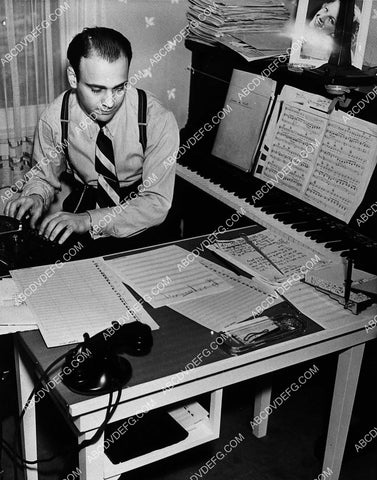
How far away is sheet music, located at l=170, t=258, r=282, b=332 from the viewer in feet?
5.87

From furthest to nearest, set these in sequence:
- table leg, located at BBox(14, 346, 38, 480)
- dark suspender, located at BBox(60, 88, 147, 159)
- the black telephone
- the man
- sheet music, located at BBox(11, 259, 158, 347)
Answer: dark suspender, located at BBox(60, 88, 147, 159)
the man
table leg, located at BBox(14, 346, 38, 480)
sheet music, located at BBox(11, 259, 158, 347)
the black telephone

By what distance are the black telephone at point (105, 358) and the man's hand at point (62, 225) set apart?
0.58m

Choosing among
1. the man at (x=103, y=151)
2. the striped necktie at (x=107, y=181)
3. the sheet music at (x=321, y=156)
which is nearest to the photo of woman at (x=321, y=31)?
the sheet music at (x=321, y=156)

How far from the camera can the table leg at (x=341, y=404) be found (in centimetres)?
200

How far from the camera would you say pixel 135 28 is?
3117 millimetres

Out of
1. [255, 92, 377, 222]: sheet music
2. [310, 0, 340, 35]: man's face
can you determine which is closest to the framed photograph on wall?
[310, 0, 340, 35]: man's face

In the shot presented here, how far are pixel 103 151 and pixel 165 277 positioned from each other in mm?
769

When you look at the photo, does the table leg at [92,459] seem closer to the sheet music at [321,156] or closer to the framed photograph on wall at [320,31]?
the sheet music at [321,156]

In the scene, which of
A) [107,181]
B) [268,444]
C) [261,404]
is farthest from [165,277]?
[268,444]

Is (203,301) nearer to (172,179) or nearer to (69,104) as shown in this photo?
(172,179)

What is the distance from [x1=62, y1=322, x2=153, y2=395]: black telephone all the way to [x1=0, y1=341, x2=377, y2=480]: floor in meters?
0.87

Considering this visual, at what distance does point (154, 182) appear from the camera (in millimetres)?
2482

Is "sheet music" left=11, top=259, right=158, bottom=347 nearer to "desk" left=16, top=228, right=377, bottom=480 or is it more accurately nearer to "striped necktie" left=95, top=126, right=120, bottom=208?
"desk" left=16, top=228, right=377, bottom=480

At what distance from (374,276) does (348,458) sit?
84 centimetres
